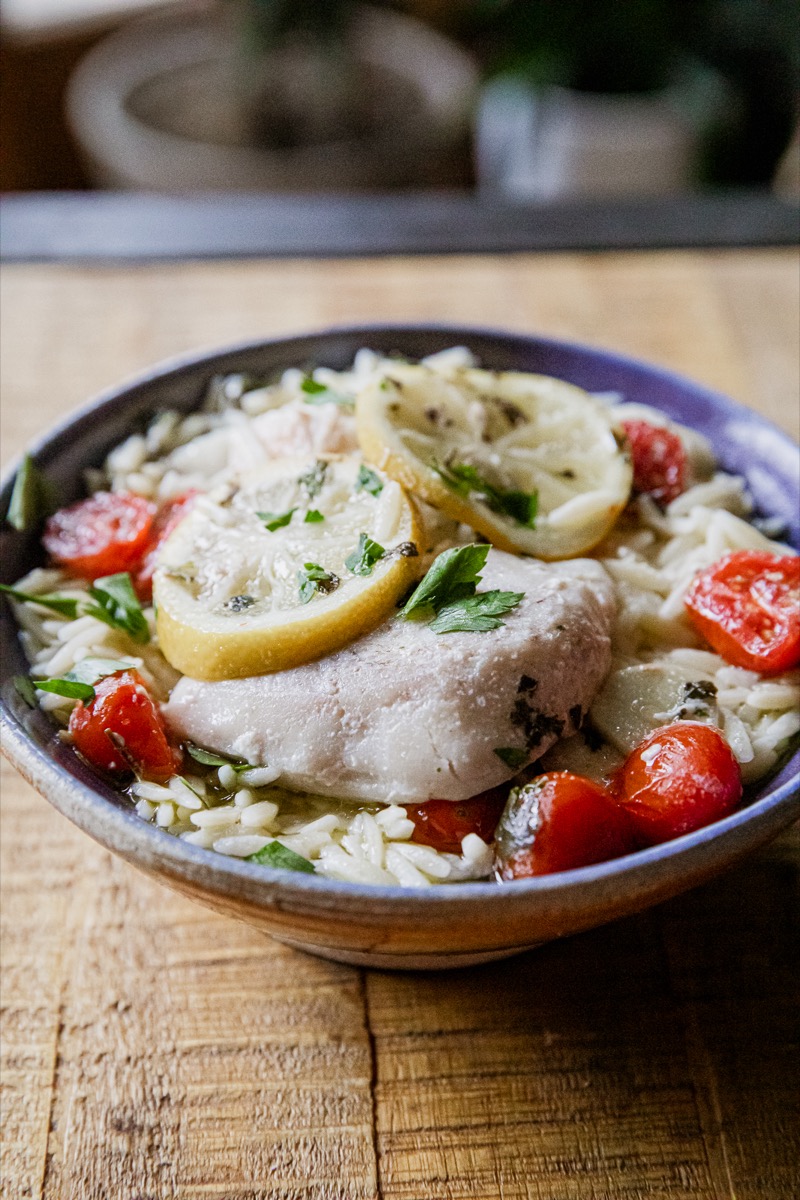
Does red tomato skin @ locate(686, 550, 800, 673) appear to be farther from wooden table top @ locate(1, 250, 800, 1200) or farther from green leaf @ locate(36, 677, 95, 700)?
green leaf @ locate(36, 677, 95, 700)

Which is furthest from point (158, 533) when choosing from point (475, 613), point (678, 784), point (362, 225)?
point (362, 225)

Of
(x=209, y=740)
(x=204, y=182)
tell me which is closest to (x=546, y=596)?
(x=209, y=740)

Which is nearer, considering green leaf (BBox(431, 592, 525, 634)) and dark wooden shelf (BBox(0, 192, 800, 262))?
green leaf (BBox(431, 592, 525, 634))

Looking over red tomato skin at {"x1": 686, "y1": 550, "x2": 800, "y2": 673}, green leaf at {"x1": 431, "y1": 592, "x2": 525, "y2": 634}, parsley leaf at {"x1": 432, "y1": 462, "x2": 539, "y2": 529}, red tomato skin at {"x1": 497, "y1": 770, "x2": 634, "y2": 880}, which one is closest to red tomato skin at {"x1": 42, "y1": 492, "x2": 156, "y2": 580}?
parsley leaf at {"x1": 432, "y1": 462, "x2": 539, "y2": 529}

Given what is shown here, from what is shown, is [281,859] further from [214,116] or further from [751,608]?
[214,116]

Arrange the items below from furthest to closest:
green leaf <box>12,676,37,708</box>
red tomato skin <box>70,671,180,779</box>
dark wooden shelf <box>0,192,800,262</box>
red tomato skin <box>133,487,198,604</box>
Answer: dark wooden shelf <box>0,192,800,262</box>, red tomato skin <box>133,487,198,604</box>, green leaf <box>12,676,37,708</box>, red tomato skin <box>70,671,180,779</box>

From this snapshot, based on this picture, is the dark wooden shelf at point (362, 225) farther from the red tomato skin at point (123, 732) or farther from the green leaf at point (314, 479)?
the red tomato skin at point (123, 732)

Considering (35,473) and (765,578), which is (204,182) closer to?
(35,473)
